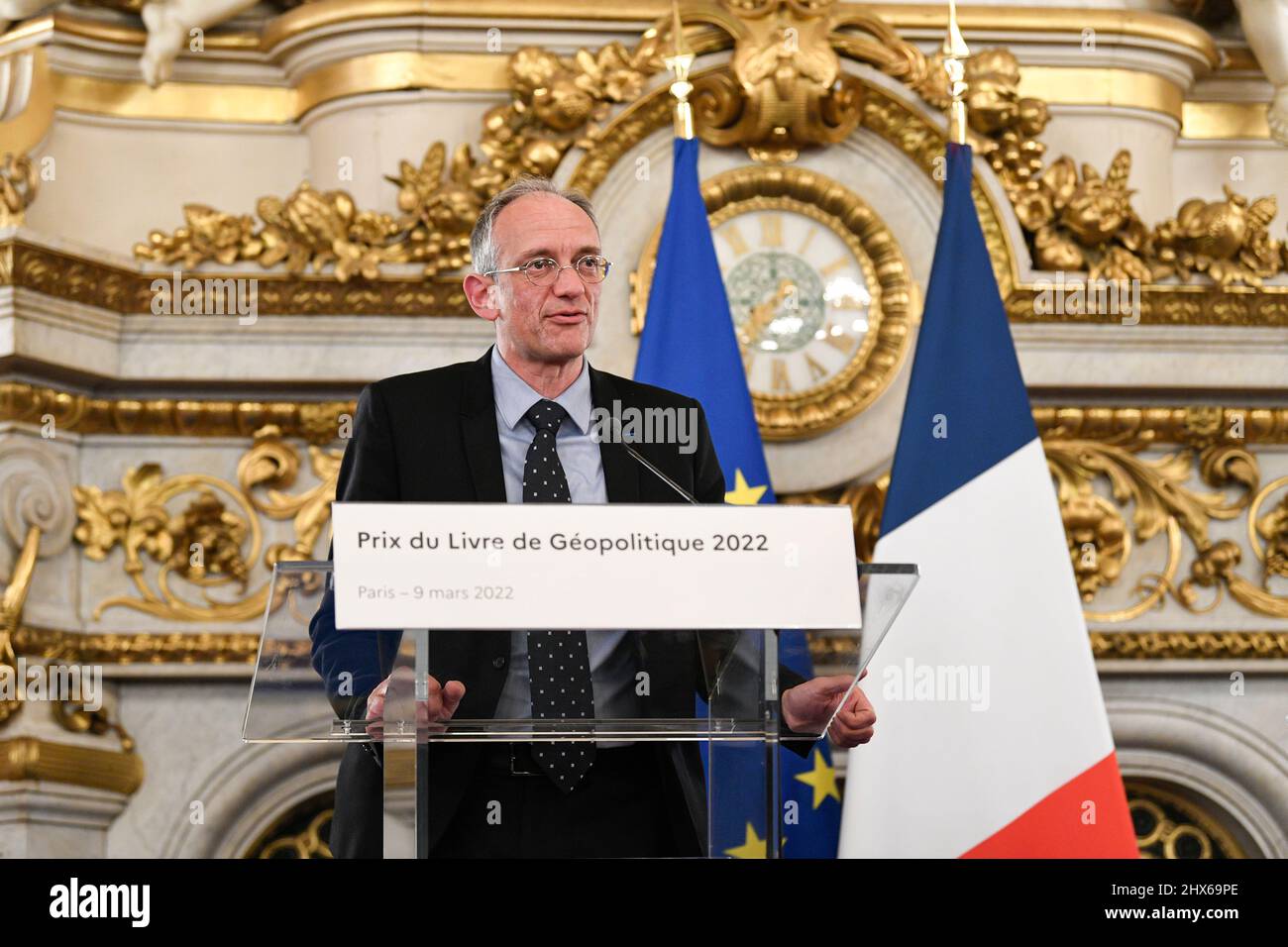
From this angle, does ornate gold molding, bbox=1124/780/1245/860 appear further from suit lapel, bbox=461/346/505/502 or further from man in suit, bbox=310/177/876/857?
→ suit lapel, bbox=461/346/505/502

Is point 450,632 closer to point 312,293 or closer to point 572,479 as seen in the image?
point 572,479

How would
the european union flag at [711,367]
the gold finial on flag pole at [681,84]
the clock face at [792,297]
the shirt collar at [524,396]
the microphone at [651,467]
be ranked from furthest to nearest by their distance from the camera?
1. the clock face at [792,297]
2. the gold finial on flag pole at [681,84]
3. the european union flag at [711,367]
4. the shirt collar at [524,396]
5. the microphone at [651,467]

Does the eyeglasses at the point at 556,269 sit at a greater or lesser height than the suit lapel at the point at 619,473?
greater

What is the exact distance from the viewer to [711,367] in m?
4.44

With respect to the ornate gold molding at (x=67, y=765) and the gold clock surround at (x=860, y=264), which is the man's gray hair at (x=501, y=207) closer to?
the gold clock surround at (x=860, y=264)

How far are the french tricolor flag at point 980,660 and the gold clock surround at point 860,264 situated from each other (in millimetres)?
402

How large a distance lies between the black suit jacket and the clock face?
2046 millimetres

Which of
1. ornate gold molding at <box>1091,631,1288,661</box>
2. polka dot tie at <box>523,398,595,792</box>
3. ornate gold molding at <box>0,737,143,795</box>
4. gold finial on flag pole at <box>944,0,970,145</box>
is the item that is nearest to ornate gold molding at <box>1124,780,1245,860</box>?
ornate gold molding at <box>1091,631,1288,661</box>

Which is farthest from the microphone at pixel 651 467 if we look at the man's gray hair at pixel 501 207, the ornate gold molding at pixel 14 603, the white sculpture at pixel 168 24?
the white sculpture at pixel 168 24

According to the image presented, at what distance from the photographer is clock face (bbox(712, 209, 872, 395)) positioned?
4.79 m

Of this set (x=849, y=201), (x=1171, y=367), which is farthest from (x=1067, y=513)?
(x=849, y=201)

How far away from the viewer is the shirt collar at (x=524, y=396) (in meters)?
2.57

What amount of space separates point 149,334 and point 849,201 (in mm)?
1691

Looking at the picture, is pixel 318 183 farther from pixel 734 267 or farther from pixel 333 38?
pixel 734 267
